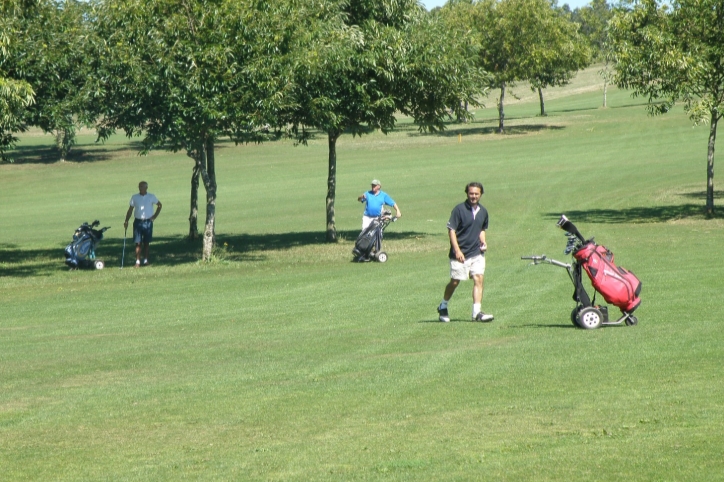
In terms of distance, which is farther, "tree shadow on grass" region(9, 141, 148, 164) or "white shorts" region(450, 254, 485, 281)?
"tree shadow on grass" region(9, 141, 148, 164)

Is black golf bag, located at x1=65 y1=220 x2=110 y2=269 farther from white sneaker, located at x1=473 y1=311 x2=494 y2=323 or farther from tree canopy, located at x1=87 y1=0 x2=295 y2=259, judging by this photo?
white sneaker, located at x1=473 y1=311 x2=494 y2=323

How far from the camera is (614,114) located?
8244 centimetres

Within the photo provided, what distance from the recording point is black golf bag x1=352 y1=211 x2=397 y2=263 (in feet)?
82.2

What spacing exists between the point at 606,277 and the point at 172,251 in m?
18.9

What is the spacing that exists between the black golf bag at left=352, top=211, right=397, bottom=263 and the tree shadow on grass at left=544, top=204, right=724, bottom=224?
31.2 feet

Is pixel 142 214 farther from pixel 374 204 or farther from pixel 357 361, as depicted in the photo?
pixel 357 361

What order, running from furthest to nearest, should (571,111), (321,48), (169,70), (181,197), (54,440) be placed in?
(571,111), (181,197), (321,48), (169,70), (54,440)

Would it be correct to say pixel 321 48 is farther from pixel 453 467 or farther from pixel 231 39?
pixel 453 467

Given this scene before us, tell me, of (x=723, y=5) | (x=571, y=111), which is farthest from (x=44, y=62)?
(x=571, y=111)

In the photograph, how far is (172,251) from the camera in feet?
98.6

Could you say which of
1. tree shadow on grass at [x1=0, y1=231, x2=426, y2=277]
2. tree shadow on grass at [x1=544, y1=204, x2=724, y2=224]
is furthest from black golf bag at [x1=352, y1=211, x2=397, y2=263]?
tree shadow on grass at [x1=544, y1=204, x2=724, y2=224]

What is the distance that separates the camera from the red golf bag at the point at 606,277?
13.2 meters

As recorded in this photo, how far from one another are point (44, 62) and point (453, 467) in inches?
790

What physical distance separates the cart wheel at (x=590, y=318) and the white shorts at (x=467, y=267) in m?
1.60
